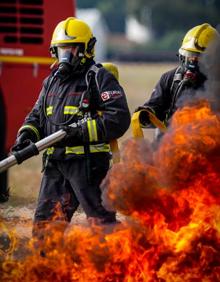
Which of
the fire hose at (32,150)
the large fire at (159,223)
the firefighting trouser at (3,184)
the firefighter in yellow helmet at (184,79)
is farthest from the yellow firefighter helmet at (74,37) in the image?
the firefighting trouser at (3,184)

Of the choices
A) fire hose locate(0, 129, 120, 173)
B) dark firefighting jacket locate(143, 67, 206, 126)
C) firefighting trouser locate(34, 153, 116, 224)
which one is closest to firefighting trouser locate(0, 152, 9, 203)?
dark firefighting jacket locate(143, 67, 206, 126)

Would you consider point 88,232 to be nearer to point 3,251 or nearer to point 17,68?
point 3,251

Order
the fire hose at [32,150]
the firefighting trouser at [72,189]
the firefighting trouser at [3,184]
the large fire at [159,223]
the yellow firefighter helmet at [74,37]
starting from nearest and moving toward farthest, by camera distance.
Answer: the large fire at [159,223] < the fire hose at [32,150] < the firefighting trouser at [72,189] < the yellow firefighter helmet at [74,37] < the firefighting trouser at [3,184]

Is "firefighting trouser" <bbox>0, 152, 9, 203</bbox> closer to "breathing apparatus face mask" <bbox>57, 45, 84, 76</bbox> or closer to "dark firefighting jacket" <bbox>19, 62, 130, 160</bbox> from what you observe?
"dark firefighting jacket" <bbox>19, 62, 130, 160</bbox>

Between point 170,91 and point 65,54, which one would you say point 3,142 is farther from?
point 65,54

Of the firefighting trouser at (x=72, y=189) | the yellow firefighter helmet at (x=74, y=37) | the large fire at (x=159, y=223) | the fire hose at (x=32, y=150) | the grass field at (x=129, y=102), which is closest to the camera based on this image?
the large fire at (x=159, y=223)

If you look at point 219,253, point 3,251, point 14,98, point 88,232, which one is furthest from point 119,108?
point 14,98

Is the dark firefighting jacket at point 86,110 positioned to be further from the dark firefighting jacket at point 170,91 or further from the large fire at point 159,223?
the dark firefighting jacket at point 170,91

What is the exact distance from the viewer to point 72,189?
257 inches

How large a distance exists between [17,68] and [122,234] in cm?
451

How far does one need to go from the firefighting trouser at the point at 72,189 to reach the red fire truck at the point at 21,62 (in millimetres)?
3337

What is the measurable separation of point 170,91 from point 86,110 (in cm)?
135

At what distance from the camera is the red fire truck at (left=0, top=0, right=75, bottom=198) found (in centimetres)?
987

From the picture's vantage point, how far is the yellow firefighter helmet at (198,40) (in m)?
7.37
